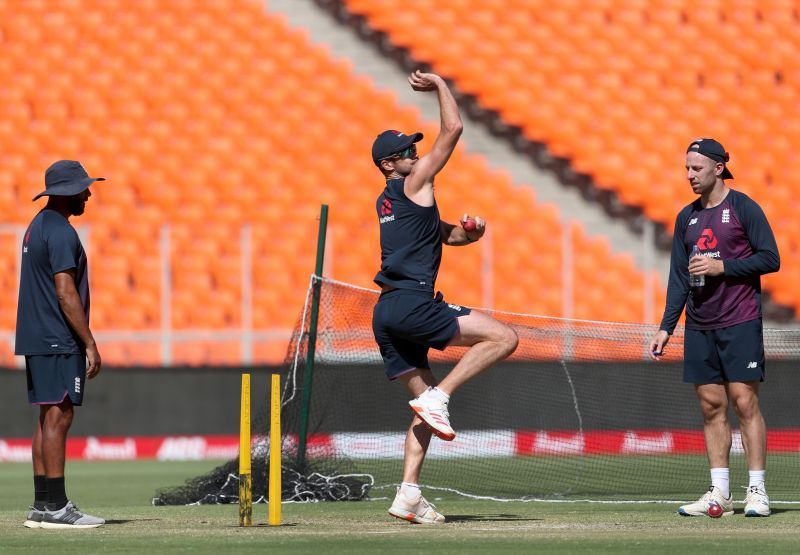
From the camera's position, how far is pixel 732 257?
936 cm

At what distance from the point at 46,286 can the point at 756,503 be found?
175 inches

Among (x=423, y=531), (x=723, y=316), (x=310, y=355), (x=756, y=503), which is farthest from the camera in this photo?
(x=310, y=355)

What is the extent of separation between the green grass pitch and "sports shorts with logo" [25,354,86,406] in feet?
2.52

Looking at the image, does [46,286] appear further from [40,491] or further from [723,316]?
[723,316]

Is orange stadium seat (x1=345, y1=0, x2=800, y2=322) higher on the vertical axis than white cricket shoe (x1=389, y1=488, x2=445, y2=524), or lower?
higher

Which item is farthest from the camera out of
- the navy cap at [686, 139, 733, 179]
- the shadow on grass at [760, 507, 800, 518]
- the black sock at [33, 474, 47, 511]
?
the shadow on grass at [760, 507, 800, 518]

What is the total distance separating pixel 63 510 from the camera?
28.7 feet

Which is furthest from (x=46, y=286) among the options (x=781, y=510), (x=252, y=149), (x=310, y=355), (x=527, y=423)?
(x=252, y=149)

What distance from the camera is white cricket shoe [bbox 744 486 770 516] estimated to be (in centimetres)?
907

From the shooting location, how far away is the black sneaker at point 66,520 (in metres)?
8.74

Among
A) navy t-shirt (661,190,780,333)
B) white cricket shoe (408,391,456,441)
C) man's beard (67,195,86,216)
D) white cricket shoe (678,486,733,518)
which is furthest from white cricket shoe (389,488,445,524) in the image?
man's beard (67,195,86,216)

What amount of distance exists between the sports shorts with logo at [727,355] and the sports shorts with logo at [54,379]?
3759 mm

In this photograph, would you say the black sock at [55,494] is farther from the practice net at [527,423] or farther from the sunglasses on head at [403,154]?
the sunglasses on head at [403,154]

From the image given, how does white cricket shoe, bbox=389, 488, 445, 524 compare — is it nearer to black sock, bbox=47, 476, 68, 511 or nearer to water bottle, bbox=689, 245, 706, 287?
black sock, bbox=47, 476, 68, 511
